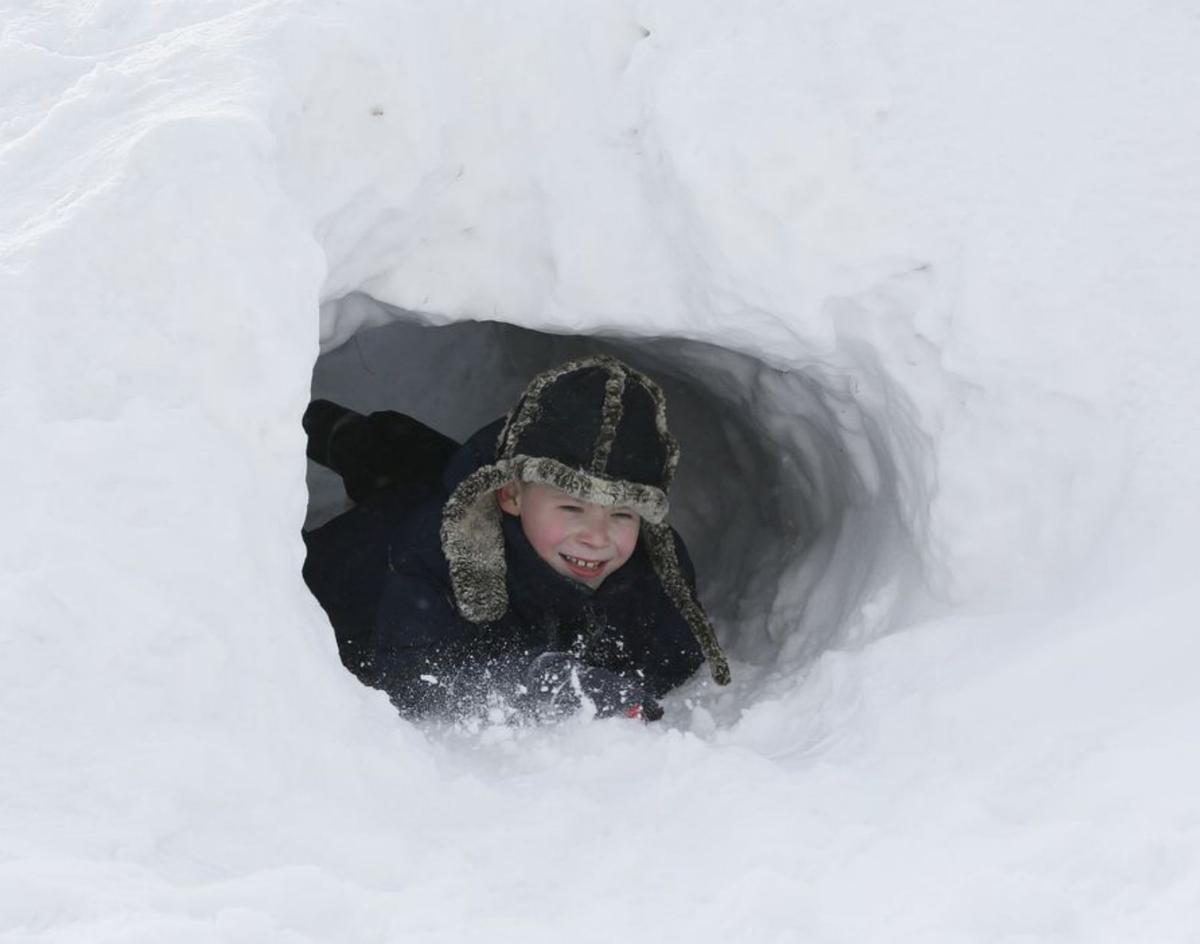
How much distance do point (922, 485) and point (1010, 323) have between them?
415 millimetres

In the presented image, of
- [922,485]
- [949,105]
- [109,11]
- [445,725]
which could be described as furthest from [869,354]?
[109,11]

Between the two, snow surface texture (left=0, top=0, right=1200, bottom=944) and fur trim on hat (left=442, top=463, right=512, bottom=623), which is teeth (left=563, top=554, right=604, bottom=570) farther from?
snow surface texture (left=0, top=0, right=1200, bottom=944)

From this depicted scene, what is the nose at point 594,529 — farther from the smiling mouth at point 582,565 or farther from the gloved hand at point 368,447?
the gloved hand at point 368,447

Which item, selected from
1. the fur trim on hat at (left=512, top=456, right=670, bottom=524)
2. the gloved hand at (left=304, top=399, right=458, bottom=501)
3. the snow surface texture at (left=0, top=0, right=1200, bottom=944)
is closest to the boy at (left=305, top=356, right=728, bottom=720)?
the fur trim on hat at (left=512, top=456, right=670, bottom=524)

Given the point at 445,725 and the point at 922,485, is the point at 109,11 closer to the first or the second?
the point at 445,725

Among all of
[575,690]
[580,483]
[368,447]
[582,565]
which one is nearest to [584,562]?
→ [582,565]

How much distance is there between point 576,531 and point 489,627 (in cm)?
32

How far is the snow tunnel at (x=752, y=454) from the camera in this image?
2709 mm

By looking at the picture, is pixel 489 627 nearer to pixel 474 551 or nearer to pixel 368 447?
pixel 474 551

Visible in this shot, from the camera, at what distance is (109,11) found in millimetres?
2549

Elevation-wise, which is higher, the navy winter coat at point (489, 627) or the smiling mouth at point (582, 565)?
the smiling mouth at point (582, 565)

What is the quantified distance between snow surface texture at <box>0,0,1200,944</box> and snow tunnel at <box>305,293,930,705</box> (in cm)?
4

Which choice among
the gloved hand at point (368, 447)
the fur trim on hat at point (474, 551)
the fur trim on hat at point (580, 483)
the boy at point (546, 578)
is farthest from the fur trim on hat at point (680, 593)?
the gloved hand at point (368, 447)

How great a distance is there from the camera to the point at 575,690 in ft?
8.36
